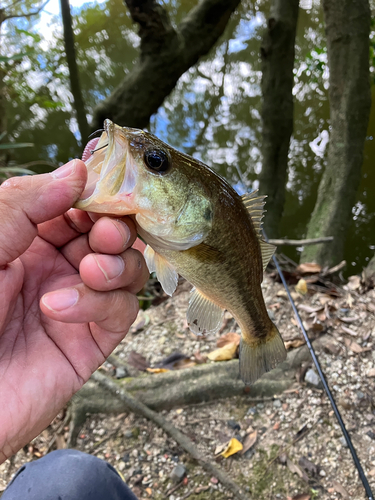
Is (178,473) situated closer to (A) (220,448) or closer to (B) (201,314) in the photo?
(A) (220,448)

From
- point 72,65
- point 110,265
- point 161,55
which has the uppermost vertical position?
point 72,65

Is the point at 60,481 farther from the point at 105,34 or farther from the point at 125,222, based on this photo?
the point at 105,34

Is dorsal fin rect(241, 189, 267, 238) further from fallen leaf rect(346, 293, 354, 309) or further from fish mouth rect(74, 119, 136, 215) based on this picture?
fallen leaf rect(346, 293, 354, 309)

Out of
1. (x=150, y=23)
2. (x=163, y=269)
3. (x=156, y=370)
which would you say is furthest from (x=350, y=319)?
(x=150, y=23)

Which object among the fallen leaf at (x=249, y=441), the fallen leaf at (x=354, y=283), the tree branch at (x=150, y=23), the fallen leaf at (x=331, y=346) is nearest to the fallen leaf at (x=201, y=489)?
the fallen leaf at (x=249, y=441)

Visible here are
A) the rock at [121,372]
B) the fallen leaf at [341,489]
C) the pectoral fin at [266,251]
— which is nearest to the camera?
the pectoral fin at [266,251]

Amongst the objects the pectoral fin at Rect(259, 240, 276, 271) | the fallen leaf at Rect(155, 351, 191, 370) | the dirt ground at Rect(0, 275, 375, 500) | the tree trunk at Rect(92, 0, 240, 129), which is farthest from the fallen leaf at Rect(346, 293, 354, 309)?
the tree trunk at Rect(92, 0, 240, 129)

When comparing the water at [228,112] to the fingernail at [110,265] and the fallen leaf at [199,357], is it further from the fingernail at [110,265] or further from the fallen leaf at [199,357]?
the fingernail at [110,265]
